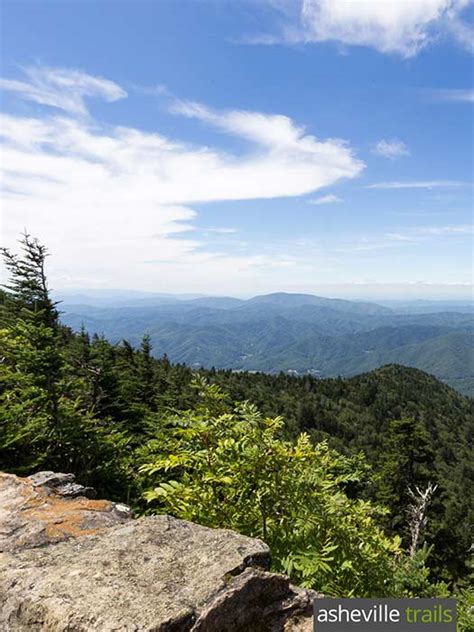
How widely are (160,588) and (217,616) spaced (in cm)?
57

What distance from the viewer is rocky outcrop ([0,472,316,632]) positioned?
331 cm

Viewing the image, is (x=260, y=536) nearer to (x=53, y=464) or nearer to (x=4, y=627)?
(x=4, y=627)

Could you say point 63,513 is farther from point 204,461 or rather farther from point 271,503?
point 271,503

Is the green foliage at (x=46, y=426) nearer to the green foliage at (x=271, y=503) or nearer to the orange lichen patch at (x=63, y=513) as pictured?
the orange lichen patch at (x=63, y=513)

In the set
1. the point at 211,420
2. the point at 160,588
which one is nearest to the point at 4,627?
the point at 160,588

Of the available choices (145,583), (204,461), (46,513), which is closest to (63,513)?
(46,513)

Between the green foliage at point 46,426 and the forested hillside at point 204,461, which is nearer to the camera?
the forested hillside at point 204,461

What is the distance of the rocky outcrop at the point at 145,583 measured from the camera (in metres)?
3.31

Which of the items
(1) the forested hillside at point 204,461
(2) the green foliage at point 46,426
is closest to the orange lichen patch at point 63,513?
(1) the forested hillside at point 204,461

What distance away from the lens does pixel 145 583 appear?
363cm

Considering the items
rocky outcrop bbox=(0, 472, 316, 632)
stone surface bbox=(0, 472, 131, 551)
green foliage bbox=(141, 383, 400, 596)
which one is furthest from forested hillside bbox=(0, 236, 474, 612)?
stone surface bbox=(0, 472, 131, 551)

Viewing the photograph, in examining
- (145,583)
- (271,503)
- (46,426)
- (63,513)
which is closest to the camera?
(145,583)

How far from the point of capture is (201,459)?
5.18m

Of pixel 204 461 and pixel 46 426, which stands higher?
pixel 204 461
